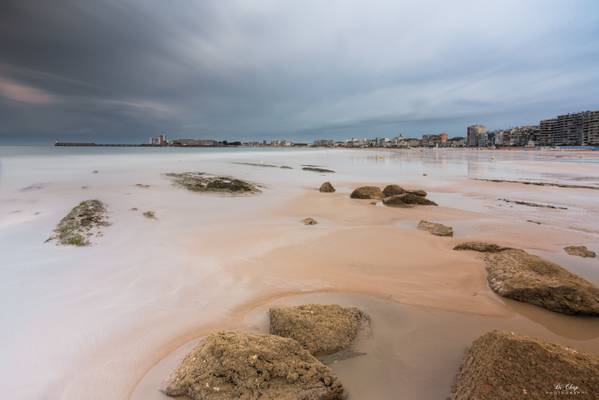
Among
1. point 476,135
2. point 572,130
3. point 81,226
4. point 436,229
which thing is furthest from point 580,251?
point 476,135

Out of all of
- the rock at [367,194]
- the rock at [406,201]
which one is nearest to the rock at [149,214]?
the rock at [367,194]

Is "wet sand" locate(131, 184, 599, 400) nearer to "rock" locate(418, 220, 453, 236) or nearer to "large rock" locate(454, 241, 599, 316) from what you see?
"large rock" locate(454, 241, 599, 316)

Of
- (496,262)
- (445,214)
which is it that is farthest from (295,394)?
(445,214)

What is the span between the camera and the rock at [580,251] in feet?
18.1

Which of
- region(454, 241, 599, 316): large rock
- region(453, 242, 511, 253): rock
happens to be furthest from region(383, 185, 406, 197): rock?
region(454, 241, 599, 316): large rock

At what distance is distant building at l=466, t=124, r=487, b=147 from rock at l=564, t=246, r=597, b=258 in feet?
595

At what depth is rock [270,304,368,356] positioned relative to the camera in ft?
9.65

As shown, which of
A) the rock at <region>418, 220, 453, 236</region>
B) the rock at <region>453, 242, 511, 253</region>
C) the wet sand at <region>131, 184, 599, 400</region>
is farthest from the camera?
the rock at <region>418, 220, 453, 236</region>

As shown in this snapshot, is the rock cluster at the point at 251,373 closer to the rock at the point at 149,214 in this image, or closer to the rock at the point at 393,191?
the rock at the point at 149,214

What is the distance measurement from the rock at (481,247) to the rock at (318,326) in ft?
11.6

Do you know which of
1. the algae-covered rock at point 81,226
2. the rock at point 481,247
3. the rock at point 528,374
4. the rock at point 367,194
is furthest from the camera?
the rock at point 367,194

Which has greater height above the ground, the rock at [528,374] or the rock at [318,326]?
the rock at [528,374]

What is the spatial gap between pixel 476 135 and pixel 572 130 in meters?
54.3

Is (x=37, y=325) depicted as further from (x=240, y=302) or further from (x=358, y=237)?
(x=358, y=237)
